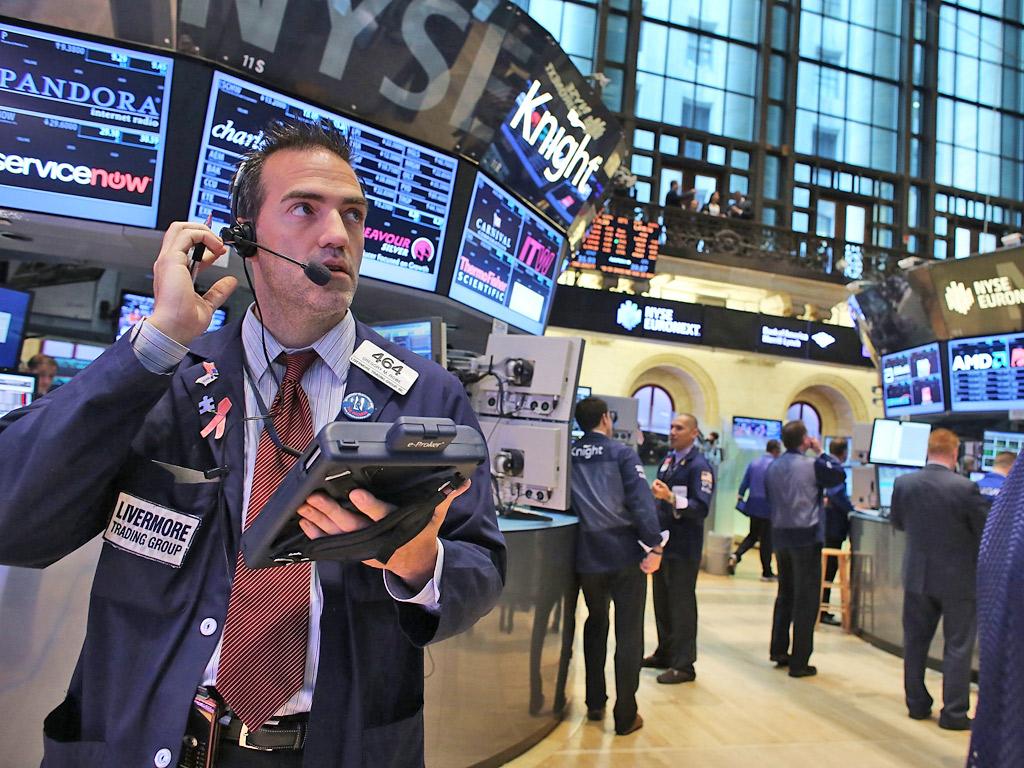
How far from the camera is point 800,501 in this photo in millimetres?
5543

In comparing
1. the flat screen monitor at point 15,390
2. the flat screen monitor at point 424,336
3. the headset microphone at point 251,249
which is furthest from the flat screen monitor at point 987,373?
the headset microphone at point 251,249

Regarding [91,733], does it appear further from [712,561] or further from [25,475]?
[712,561]

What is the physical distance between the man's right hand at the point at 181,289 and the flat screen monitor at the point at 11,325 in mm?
2794

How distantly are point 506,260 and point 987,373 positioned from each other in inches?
223

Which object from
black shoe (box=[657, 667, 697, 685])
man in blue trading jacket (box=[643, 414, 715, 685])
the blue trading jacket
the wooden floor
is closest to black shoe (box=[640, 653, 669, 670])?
man in blue trading jacket (box=[643, 414, 715, 685])

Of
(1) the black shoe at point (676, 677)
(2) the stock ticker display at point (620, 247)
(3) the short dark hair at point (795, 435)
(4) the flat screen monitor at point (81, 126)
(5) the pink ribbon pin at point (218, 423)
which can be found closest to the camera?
(5) the pink ribbon pin at point (218, 423)

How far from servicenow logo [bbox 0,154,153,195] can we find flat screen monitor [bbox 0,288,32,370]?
0.73 meters

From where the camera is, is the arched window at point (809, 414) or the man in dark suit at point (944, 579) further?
the arched window at point (809, 414)

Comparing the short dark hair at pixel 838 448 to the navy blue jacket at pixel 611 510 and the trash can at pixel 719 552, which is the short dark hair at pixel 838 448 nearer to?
the trash can at pixel 719 552

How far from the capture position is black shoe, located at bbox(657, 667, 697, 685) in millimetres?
5133

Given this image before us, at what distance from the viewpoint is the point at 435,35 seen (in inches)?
177

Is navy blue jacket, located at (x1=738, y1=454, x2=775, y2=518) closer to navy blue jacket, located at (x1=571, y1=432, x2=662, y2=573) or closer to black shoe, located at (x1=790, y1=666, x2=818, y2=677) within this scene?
black shoe, located at (x1=790, y1=666, x2=818, y2=677)

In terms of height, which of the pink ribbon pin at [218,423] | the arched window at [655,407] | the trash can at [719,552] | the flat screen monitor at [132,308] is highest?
the arched window at [655,407]

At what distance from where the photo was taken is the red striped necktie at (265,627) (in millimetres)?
1045
